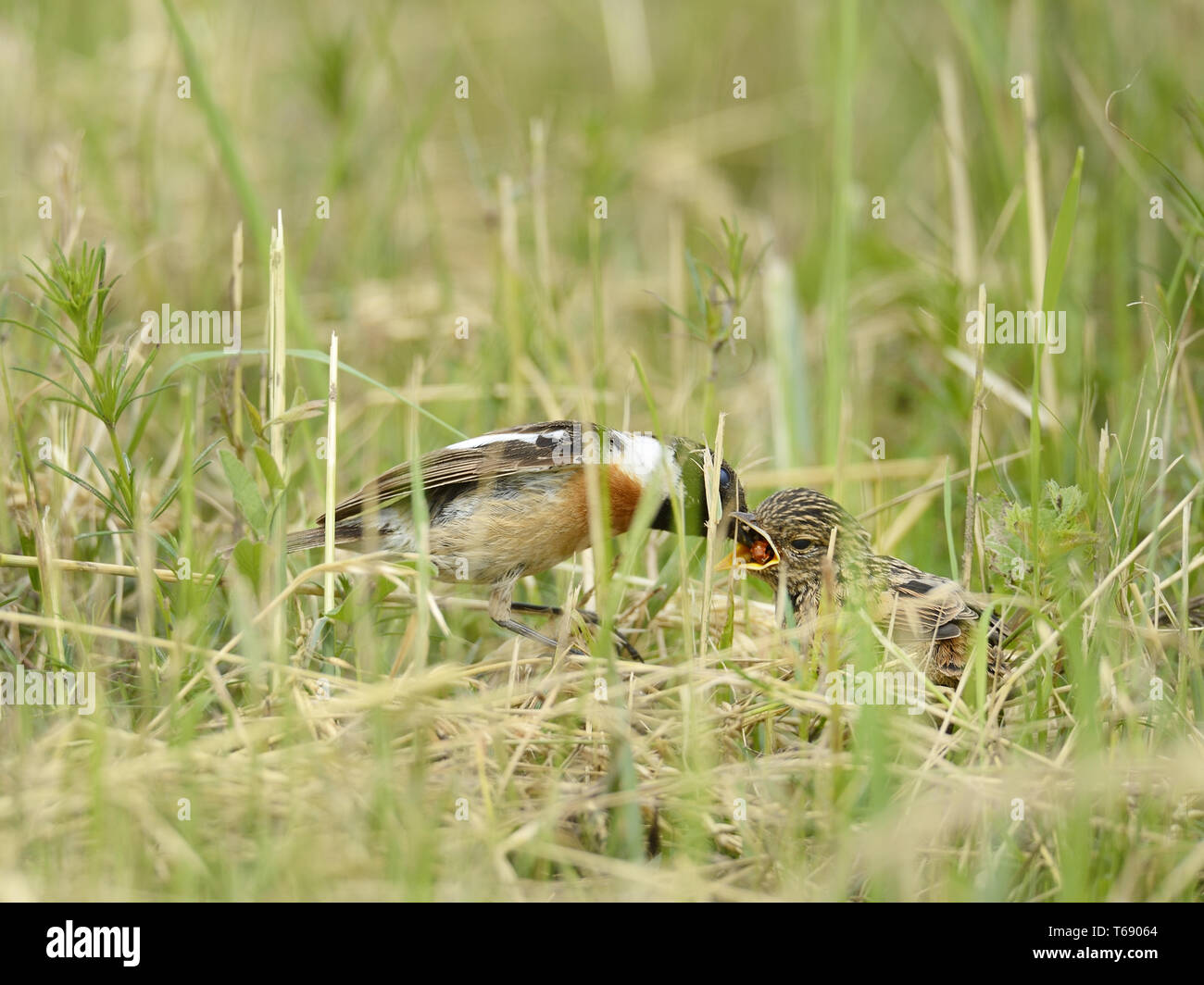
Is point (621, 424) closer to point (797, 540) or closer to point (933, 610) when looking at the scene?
point (797, 540)

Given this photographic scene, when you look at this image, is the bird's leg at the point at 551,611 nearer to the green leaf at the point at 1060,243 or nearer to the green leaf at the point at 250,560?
the green leaf at the point at 250,560

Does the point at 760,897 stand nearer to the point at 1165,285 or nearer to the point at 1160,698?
the point at 1160,698

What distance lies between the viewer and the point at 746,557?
5.07 metres

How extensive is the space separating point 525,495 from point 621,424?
91 centimetres

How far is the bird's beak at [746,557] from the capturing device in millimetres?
4910

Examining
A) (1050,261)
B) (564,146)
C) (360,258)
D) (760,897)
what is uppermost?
(564,146)

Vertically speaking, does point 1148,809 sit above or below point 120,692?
below

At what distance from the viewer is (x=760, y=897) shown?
3.28 m

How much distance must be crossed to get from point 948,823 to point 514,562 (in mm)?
2208
